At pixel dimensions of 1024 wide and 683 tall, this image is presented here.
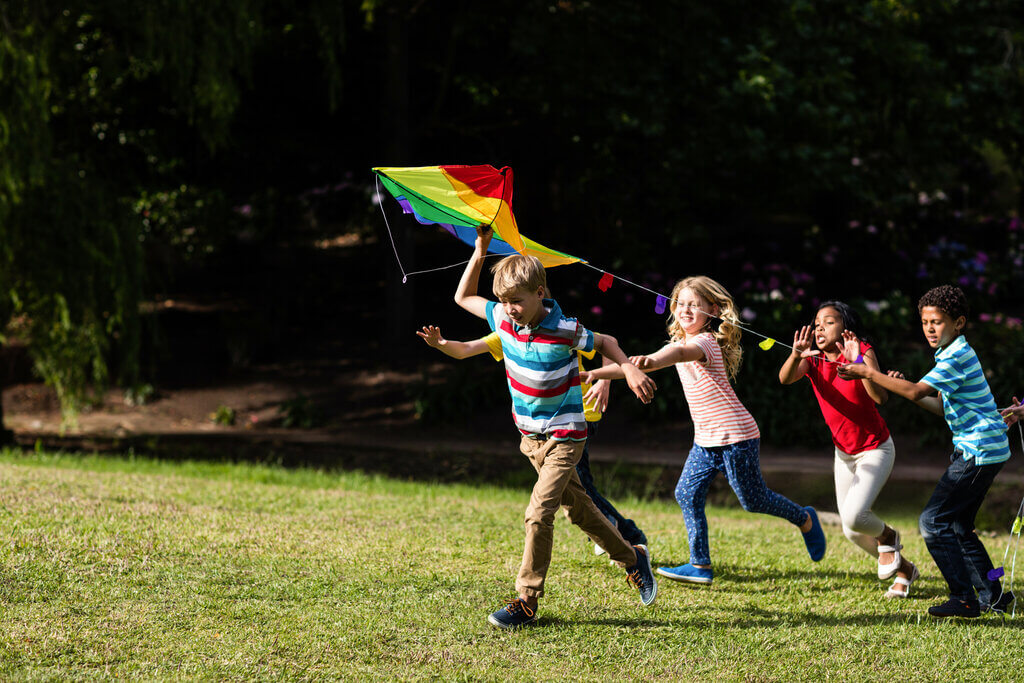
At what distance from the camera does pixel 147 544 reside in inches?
215

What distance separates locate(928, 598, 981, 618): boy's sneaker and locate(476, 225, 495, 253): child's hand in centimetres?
285

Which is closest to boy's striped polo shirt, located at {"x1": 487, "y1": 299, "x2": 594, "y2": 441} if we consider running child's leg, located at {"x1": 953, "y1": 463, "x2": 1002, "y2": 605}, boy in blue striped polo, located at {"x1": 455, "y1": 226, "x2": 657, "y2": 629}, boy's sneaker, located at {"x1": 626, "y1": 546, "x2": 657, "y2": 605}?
boy in blue striped polo, located at {"x1": 455, "y1": 226, "x2": 657, "y2": 629}

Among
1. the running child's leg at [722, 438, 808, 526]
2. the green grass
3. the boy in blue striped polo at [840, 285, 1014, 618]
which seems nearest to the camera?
the green grass

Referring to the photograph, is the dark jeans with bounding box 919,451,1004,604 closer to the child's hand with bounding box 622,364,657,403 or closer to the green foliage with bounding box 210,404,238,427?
the child's hand with bounding box 622,364,657,403

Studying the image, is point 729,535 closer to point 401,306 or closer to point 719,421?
point 719,421

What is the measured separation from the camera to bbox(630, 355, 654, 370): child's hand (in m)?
4.51

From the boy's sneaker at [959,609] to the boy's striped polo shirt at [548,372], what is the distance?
196cm

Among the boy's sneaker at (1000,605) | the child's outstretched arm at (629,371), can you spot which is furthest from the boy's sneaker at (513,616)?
the boy's sneaker at (1000,605)

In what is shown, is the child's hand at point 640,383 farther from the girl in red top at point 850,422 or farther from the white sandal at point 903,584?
the white sandal at point 903,584

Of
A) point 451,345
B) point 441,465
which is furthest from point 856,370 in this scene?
point 441,465

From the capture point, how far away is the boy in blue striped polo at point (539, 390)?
14.8ft

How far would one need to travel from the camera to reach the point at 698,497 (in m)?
5.44

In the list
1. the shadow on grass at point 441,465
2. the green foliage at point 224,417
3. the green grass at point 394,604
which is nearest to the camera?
the green grass at point 394,604

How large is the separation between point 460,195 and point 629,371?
1557mm
